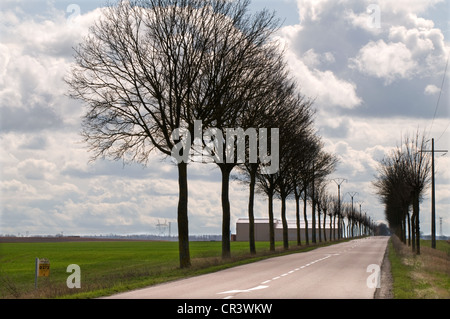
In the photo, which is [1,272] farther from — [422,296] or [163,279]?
[422,296]

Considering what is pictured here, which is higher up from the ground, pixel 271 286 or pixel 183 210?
pixel 183 210

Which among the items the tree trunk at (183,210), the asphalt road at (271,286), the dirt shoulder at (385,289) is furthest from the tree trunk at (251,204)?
the dirt shoulder at (385,289)

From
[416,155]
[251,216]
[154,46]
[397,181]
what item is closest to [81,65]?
[154,46]

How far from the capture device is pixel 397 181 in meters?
55.6

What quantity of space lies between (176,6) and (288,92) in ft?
49.2

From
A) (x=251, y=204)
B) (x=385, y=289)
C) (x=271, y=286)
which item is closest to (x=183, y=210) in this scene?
(x=271, y=286)

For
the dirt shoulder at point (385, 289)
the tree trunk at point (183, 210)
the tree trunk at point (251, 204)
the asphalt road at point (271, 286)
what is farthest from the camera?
the tree trunk at point (251, 204)

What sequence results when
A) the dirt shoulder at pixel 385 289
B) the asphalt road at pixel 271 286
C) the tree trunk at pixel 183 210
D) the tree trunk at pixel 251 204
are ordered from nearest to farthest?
the asphalt road at pixel 271 286, the dirt shoulder at pixel 385 289, the tree trunk at pixel 183 210, the tree trunk at pixel 251 204

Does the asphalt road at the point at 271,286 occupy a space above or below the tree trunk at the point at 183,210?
below

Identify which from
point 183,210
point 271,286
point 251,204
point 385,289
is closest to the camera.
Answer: point 385,289

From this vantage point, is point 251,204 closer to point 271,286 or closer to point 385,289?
point 271,286

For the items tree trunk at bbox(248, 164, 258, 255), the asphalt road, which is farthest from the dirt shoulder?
tree trunk at bbox(248, 164, 258, 255)

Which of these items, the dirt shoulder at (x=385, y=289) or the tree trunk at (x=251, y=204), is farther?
the tree trunk at (x=251, y=204)

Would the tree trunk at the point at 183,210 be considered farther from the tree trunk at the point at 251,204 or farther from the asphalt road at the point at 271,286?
the tree trunk at the point at 251,204
